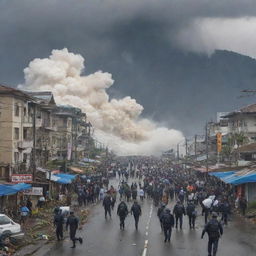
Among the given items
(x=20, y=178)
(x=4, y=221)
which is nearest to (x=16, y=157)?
(x=20, y=178)

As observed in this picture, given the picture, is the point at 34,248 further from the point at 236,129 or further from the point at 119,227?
the point at 236,129

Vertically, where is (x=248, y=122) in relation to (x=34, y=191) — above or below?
above

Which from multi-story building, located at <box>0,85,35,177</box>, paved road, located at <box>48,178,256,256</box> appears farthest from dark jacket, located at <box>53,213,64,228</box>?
multi-story building, located at <box>0,85,35,177</box>

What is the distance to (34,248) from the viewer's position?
19719mm

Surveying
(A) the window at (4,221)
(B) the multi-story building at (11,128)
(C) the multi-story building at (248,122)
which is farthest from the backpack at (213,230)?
(C) the multi-story building at (248,122)

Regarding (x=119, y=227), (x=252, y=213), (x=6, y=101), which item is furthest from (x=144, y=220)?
(x=6, y=101)

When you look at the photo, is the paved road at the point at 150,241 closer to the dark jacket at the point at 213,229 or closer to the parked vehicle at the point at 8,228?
the dark jacket at the point at 213,229

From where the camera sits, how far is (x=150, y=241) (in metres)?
20.9

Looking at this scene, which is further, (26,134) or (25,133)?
(26,134)

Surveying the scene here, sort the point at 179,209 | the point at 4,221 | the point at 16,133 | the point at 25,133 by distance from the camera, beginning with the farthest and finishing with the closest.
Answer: the point at 25,133
the point at 16,133
the point at 179,209
the point at 4,221

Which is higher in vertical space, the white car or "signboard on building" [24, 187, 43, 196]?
"signboard on building" [24, 187, 43, 196]

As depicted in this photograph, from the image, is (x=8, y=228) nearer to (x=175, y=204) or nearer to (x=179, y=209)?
(x=179, y=209)

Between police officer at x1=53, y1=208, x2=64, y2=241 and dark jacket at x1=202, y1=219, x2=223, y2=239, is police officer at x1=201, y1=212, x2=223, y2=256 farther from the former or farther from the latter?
police officer at x1=53, y1=208, x2=64, y2=241

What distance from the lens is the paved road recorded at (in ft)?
60.1
